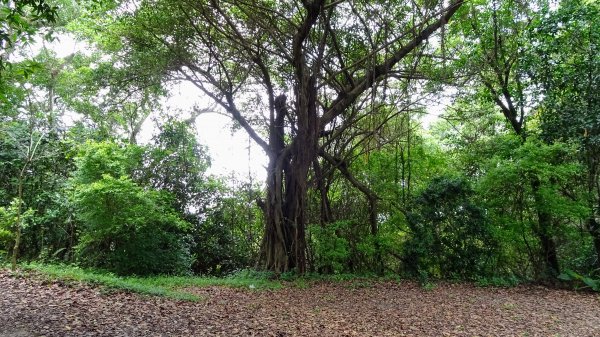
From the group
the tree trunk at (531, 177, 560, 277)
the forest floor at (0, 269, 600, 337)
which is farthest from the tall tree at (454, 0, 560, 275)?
the forest floor at (0, 269, 600, 337)

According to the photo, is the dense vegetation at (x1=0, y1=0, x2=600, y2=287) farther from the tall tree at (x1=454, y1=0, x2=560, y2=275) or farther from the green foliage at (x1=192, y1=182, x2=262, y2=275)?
the green foliage at (x1=192, y1=182, x2=262, y2=275)

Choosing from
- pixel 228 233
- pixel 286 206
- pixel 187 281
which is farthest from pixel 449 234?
pixel 228 233

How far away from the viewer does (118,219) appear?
7668mm

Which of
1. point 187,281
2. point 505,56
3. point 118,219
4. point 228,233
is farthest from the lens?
point 228,233

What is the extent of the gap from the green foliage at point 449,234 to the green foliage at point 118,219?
4.84m

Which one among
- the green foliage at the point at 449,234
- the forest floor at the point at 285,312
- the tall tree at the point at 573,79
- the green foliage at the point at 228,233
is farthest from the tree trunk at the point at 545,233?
the green foliage at the point at 228,233

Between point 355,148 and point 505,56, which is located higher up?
point 505,56

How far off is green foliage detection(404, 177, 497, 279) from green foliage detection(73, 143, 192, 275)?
4841 millimetres

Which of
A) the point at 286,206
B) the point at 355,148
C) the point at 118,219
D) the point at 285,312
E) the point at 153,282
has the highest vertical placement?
the point at 355,148

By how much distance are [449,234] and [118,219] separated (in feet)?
21.0

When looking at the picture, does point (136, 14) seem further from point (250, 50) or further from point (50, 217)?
point (50, 217)

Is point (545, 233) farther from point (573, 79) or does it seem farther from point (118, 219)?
→ point (118, 219)

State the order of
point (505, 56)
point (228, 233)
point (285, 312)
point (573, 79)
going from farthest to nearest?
point (228, 233) → point (505, 56) → point (573, 79) → point (285, 312)

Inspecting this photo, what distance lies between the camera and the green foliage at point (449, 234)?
8172 millimetres
